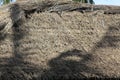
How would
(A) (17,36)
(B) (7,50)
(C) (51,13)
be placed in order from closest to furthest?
(B) (7,50), (A) (17,36), (C) (51,13)

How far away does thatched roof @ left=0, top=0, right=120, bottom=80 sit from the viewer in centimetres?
587

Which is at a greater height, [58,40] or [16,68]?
[58,40]

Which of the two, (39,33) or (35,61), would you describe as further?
(39,33)

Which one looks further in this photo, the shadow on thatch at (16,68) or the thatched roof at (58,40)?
the thatched roof at (58,40)

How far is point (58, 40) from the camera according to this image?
21.8ft

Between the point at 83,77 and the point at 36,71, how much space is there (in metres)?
0.64

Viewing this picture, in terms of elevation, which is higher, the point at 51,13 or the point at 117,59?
the point at 51,13

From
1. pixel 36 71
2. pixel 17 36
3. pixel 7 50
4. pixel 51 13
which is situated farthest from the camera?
pixel 51 13

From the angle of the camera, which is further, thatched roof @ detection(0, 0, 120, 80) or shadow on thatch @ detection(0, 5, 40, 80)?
thatched roof @ detection(0, 0, 120, 80)

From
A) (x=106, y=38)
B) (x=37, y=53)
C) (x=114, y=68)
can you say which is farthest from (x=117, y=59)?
(x=37, y=53)

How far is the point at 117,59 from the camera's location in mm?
6285

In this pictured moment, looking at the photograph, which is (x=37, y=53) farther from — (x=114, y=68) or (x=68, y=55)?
(x=114, y=68)

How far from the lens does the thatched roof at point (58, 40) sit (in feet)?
19.2

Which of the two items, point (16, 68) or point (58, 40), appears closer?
point (16, 68)
